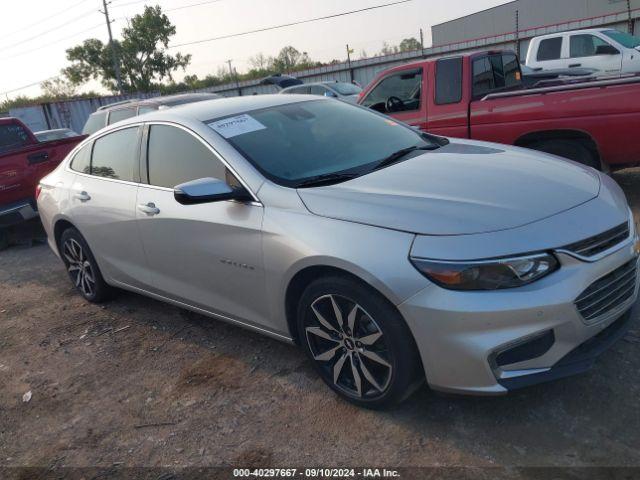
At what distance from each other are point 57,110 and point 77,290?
23158 mm

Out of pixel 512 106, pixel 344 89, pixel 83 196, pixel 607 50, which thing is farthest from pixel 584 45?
pixel 83 196

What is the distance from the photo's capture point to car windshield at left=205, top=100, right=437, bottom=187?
3260mm

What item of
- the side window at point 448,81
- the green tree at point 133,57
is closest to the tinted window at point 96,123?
the side window at point 448,81

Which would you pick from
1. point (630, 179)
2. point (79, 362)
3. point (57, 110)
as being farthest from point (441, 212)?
point (57, 110)

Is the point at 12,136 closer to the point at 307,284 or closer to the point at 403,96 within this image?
the point at 403,96

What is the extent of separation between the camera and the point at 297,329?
3102mm

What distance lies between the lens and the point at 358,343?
279 cm

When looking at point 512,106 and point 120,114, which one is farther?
point 120,114

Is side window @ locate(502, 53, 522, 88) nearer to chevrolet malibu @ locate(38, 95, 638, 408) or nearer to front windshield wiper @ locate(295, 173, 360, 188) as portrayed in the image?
chevrolet malibu @ locate(38, 95, 638, 408)

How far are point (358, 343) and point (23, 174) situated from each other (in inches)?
271

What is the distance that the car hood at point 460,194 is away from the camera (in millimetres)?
2516

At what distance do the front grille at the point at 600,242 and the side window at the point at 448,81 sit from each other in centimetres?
407

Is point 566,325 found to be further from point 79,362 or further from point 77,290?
point 77,290

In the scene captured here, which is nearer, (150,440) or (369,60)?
(150,440)
